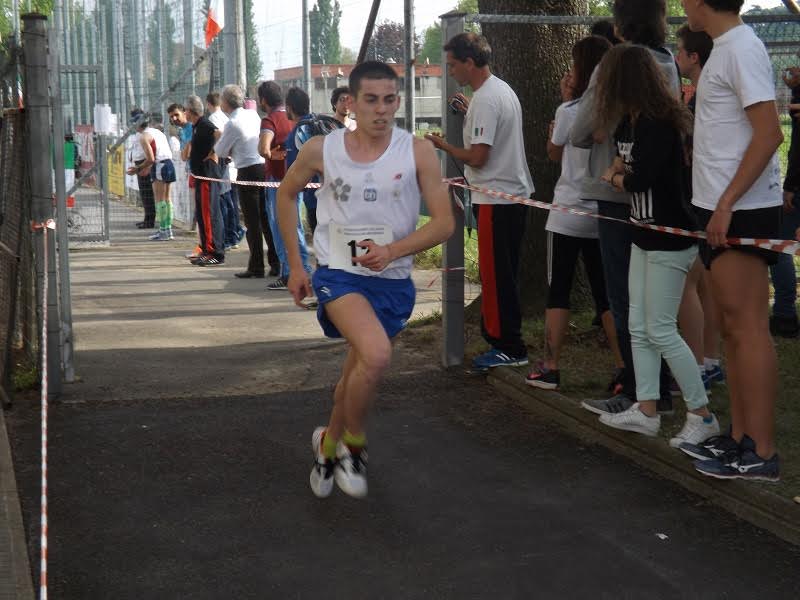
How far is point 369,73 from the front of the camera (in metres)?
4.83

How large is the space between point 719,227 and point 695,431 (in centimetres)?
112

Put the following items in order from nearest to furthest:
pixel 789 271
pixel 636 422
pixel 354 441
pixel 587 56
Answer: pixel 354 441
pixel 636 422
pixel 587 56
pixel 789 271

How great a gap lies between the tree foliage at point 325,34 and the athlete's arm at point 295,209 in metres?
17.3

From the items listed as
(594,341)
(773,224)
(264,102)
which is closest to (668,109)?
(773,224)

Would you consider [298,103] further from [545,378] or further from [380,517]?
[380,517]

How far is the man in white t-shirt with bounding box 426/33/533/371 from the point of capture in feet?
22.1

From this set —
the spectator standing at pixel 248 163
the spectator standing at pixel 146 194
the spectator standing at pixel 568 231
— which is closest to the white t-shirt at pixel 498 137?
the spectator standing at pixel 568 231

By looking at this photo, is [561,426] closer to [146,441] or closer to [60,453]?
[146,441]

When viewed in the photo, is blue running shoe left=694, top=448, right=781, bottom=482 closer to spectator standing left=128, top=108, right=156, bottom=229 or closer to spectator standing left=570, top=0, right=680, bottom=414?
spectator standing left=570, top=0, right=680, bottom=414

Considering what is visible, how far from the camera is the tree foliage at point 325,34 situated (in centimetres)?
2411

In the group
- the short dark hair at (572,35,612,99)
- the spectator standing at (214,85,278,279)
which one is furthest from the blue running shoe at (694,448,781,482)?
the spectator standing at (214,85,278,279)

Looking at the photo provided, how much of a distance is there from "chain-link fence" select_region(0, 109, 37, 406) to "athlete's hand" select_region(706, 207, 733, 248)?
3.72m

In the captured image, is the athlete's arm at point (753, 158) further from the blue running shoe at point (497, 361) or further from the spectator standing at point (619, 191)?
the blue running shoe at point (497, 361)

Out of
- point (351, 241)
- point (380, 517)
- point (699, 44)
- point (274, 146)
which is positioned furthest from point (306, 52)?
point (380, 517)
